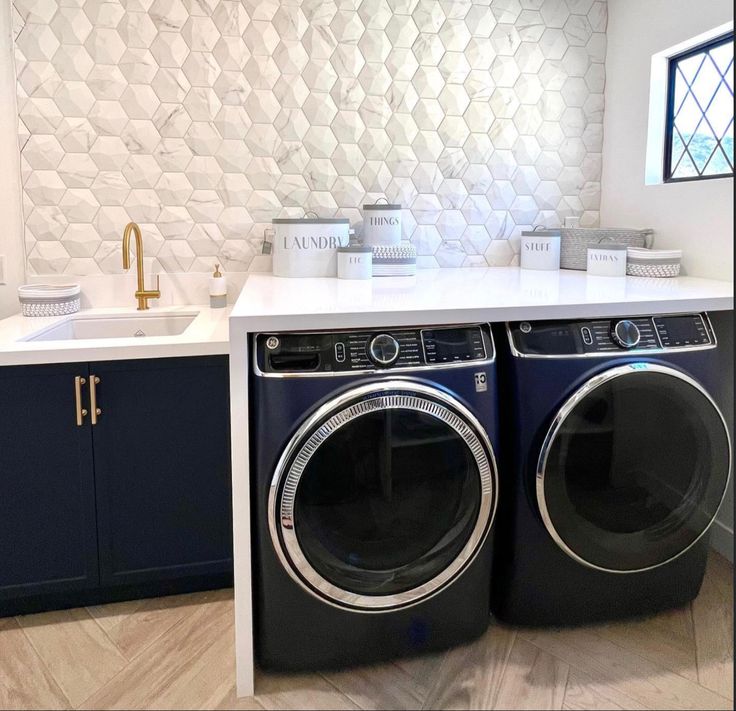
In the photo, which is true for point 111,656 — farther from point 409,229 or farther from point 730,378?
point 730,378

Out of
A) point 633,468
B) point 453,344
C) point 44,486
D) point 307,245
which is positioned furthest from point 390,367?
point 44,486

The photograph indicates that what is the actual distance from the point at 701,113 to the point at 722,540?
1551 mm

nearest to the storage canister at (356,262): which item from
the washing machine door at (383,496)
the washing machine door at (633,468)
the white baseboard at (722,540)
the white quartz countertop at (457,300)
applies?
the white quartz countertop at (457,300)

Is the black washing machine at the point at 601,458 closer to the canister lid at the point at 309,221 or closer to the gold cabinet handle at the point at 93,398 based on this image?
the canister lid at the point at 309,221

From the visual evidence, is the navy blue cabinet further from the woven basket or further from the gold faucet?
the woven basket

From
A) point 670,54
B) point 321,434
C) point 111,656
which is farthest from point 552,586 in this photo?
point 670,54

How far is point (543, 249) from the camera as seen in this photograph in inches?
103

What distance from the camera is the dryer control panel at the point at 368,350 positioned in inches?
61.2

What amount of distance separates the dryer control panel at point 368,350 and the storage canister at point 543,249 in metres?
1.07

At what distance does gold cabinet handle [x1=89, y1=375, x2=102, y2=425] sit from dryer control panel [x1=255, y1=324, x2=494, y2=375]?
611mm

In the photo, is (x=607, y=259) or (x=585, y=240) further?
(x=585, y=240)

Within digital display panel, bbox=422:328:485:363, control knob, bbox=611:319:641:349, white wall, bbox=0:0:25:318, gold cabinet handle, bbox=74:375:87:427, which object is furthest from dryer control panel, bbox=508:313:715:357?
white wall, bbox=0:0:25:318

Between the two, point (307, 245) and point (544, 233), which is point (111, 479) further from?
point (544, 233)

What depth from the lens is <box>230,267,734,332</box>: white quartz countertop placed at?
5.14 feet
